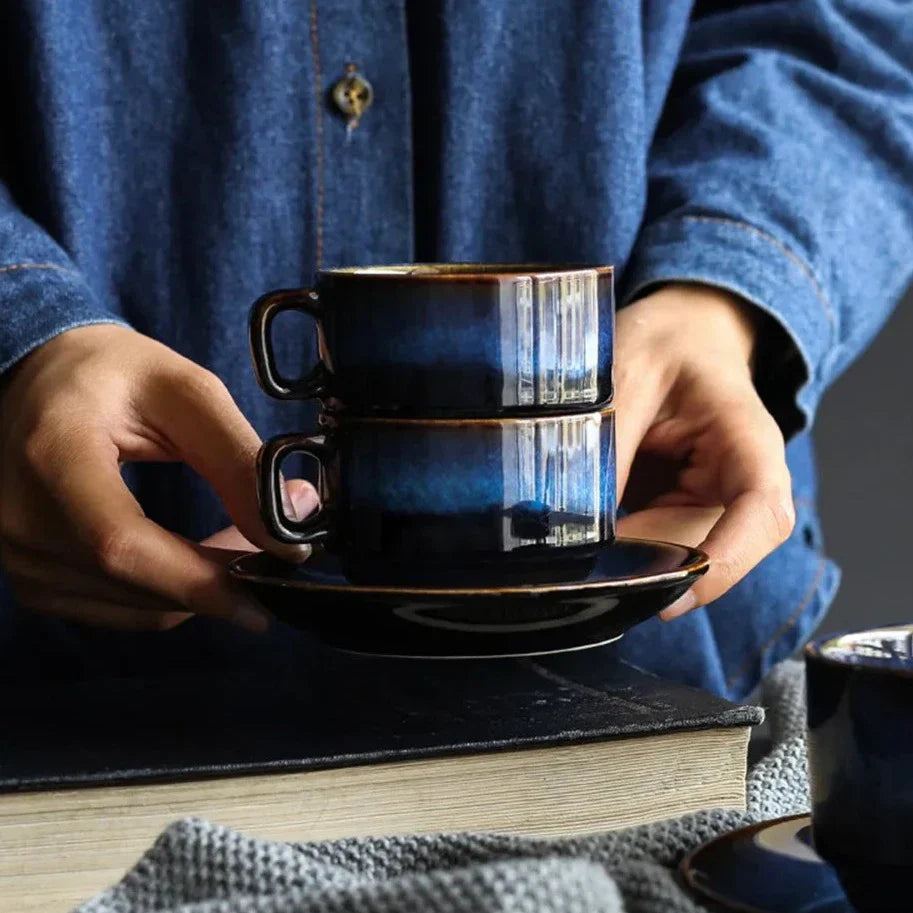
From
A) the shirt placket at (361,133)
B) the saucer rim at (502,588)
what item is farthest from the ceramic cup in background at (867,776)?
the shirt placket at (361,133)

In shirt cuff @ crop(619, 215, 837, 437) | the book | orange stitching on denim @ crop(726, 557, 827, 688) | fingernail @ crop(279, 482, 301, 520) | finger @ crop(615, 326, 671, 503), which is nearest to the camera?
the book

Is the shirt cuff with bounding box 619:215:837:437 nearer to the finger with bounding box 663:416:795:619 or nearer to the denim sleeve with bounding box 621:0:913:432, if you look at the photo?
the denim sleeve with bounding box 621:0:913:432

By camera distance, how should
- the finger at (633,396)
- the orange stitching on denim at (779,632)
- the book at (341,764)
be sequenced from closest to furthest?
the book at (341,764) < the finger at (633,396) < the orange stitching on denim at (779,632)

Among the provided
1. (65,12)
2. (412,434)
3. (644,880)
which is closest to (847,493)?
(65,12)

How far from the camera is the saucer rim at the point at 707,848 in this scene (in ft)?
1.33

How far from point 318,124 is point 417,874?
0.62 metres

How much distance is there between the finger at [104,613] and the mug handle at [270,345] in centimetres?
15

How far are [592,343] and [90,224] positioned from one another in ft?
1.41

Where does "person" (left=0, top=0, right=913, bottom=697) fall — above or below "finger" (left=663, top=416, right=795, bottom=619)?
above

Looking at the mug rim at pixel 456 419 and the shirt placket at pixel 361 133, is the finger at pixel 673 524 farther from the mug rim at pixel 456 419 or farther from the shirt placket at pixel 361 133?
the shirt placket at pixel 361 133

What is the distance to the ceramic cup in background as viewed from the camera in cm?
42

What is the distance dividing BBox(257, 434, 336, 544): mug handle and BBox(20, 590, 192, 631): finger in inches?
5.2

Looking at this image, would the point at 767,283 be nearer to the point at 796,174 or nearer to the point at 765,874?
the point at 796,174

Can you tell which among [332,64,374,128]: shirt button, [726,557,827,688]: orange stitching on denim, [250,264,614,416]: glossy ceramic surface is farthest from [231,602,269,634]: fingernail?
[726,557,827,688]: orange stitching on denim
